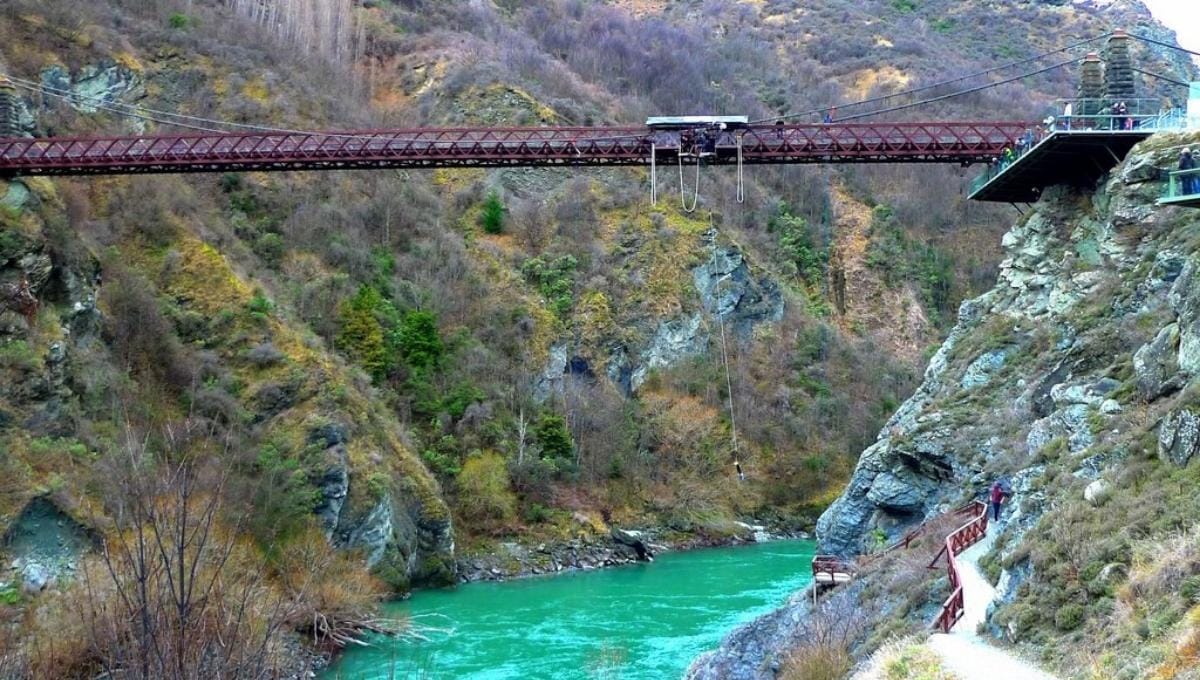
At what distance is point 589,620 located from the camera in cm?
2794

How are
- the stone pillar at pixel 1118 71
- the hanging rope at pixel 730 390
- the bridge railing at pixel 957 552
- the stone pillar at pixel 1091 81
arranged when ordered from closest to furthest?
the bridge railing at pixel 957 552 → the stone pillar at pixel 1118 71 → the stone pillar at pixel 1091 81 → the hanging rope at pixel 730 390

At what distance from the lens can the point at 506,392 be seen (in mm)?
45062

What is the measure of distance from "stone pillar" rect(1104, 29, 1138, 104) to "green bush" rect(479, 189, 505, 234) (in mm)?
31857

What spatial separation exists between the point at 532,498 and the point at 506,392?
218 inches

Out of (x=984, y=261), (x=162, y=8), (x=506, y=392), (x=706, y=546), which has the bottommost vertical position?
(x=706, y=546)

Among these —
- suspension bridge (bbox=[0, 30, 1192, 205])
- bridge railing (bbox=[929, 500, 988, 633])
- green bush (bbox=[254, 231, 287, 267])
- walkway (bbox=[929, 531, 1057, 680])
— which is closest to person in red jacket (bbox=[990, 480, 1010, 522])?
bridge railing (bbox=[929, 500, 988, 633])


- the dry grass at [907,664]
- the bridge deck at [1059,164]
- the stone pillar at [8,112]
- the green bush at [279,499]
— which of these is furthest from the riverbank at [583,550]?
the dry grass at [907,664]

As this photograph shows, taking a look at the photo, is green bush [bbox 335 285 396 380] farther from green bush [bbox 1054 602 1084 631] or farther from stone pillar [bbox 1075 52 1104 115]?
green bush [bbox 1054 602 1084 631]

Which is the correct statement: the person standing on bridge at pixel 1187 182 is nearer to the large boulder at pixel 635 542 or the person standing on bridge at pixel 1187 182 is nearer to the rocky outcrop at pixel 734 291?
the large boulder at pixel 635 542

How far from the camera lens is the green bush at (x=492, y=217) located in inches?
2062

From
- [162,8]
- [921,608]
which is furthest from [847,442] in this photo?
[162,8]

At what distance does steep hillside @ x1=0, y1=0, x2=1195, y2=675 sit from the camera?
90.0 ft

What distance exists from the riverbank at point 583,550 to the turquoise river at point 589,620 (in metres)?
1.11

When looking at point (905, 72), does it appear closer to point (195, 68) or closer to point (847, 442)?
point (847, 442)
